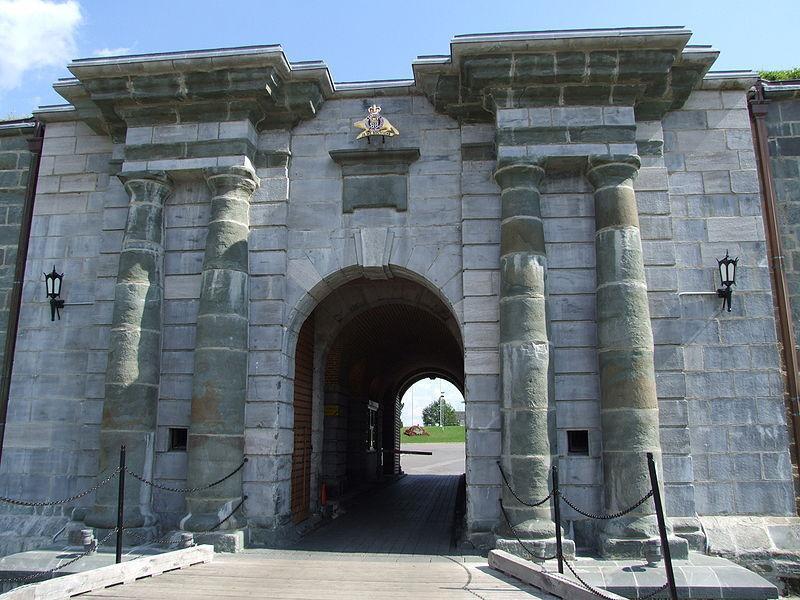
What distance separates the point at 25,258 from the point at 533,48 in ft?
24.4

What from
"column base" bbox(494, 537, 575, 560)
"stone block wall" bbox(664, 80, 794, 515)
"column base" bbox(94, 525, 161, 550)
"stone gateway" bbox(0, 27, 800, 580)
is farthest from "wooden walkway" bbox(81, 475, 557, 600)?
"stone block wall" bbox(664, 80, 794, 515)

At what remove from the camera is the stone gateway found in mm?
7988

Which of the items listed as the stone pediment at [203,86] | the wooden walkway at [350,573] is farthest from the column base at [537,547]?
the stone pediment at [203,86]

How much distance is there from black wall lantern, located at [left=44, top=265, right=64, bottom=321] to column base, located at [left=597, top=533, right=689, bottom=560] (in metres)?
7.53

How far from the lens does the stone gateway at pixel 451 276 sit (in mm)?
7988

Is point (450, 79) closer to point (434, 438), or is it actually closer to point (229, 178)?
point (229, 178)

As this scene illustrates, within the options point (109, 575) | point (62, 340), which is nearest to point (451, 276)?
point (109, 575)

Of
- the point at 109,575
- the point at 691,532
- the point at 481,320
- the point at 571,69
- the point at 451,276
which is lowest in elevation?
the point at 109,575

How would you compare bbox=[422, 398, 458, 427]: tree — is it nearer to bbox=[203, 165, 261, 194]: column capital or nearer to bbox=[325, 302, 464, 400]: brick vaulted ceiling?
bbox=[325, 302, 464, 400]: brick vaulted ceiling

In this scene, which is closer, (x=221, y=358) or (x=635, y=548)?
(x=635, y=548)

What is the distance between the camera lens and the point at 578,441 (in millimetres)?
8195

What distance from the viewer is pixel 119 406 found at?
8.38 meters

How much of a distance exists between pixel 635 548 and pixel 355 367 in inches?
306

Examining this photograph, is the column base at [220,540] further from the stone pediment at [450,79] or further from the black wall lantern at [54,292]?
the stone pediment at [450,79]
